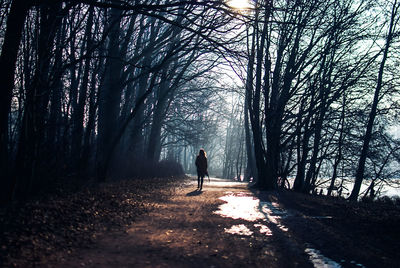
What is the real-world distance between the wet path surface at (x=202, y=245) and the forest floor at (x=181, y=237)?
0.04 ft

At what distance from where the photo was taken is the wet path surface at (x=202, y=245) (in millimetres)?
4348

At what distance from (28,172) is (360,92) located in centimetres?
1644

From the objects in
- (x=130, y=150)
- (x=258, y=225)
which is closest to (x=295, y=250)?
(x=258, y=225)

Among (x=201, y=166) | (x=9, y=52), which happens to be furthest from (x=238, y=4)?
(x=201, y=166)

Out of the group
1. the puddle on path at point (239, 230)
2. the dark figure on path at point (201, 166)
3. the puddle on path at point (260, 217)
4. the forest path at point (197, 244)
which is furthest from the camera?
the dark figure on path at point (201, 166)

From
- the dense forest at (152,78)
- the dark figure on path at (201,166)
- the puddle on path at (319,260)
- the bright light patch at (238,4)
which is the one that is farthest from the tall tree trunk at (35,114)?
the dark figure on path at (201,166)

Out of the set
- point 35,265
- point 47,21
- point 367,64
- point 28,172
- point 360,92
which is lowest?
point 35,265

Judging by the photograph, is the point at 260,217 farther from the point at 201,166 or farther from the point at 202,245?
the point at 201,166

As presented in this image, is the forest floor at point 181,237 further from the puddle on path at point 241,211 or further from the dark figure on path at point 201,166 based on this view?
the dark figure on path at point 201,166

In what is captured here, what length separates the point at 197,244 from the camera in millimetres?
5246

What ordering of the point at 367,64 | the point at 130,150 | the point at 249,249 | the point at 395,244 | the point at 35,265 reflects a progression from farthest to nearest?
the point at 130,150
the point at 367,64
the point at 395,244
the point at 249,249
the point at 35,265

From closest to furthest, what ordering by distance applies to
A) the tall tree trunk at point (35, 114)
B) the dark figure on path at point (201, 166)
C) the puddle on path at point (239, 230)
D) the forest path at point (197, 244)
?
the forest path at point (197, 244)
the puddle on path at point (239, 230)
the tall tree trunk at point (35, 114)
the dark figure on path at point (201, 166)

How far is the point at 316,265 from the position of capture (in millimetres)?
4367

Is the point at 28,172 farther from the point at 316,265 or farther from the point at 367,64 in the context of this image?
the point at 367,64
